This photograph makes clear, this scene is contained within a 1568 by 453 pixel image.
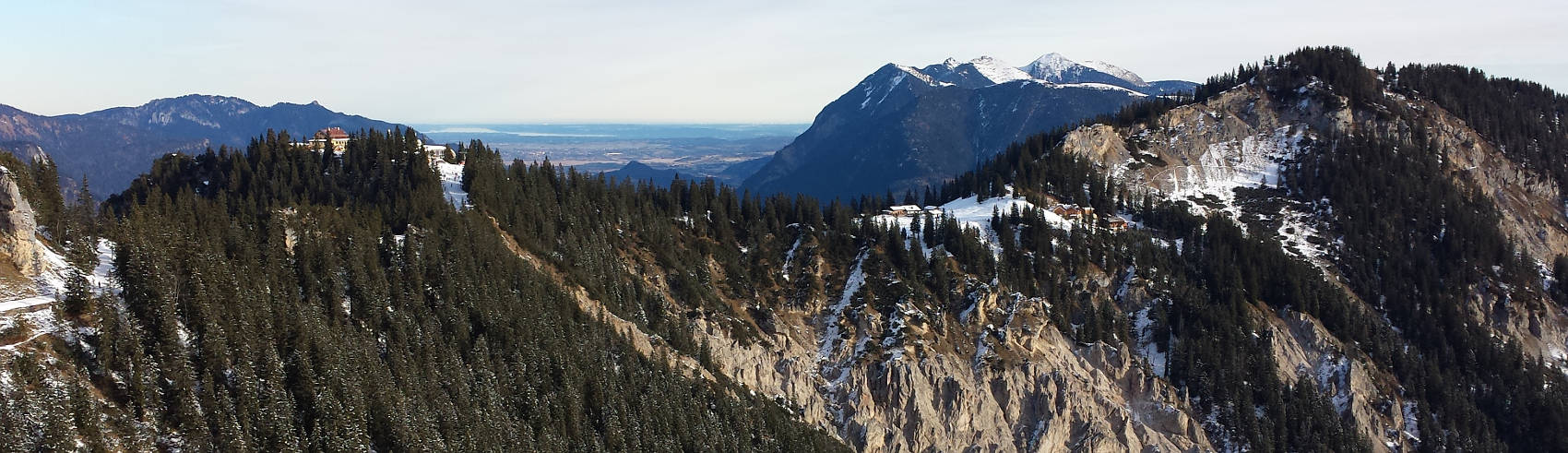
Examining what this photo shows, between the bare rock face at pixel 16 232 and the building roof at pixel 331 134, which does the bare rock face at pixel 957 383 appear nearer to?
the bare rock face at pixel 16 232

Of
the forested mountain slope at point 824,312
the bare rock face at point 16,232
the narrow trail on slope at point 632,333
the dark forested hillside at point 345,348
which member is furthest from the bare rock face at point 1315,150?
the bare rock face at point 16,232

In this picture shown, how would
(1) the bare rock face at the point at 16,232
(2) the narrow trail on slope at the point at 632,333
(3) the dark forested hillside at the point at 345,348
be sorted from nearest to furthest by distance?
(3) the dark forested hillside at the point at 345,348 → (1) the bare rock face at the point at 16,232 → (2) the narrow trail on slope at the point at 632,333

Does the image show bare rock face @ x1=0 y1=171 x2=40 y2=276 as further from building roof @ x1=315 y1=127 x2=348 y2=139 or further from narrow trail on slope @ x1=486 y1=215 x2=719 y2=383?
building roof @ x1=315 y1=127 x2=348 y2=139

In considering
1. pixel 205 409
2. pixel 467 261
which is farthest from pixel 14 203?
pixel 467 261

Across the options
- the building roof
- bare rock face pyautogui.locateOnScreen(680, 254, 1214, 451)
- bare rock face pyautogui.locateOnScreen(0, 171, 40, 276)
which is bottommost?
bare rock face pyautogui.locateOnScreen(680, 254, 1214, 451)

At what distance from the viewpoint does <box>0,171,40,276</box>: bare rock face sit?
71.2 meters

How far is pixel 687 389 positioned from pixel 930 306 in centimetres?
4098

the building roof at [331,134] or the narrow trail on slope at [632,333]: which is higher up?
the building roof at [331,134]

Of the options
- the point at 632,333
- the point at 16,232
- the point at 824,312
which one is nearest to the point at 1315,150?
the point at 824,312

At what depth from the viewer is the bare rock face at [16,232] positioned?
7119 cm

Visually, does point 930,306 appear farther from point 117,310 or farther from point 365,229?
point 117,310

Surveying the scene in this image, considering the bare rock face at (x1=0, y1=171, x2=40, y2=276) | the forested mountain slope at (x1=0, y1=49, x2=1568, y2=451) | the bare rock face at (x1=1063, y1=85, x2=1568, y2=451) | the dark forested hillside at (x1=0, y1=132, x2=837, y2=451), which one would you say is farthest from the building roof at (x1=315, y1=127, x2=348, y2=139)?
the bare rock face at (x1=1063, y1=85, x2=1568, y2=451)

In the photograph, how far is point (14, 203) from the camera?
73.4 metres

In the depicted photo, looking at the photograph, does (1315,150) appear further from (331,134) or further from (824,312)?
(331,134)
